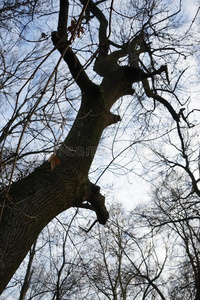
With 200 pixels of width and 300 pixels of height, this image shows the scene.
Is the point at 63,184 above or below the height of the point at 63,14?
below

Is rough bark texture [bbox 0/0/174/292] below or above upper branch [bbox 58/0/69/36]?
below

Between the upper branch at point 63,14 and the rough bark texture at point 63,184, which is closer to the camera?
the rough bark texture at point 63,184

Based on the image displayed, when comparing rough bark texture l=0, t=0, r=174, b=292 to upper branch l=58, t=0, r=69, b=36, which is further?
upper branch l=58, t=0, r=69, b=36

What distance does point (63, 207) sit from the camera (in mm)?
2447

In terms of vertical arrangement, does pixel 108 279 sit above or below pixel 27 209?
above

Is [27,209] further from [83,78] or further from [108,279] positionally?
[108,279]

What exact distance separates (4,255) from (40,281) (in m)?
7.84

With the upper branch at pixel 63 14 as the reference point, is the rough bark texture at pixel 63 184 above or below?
below

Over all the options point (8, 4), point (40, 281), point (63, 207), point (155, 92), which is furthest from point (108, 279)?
point (8, 4)

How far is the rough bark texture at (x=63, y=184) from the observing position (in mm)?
1949

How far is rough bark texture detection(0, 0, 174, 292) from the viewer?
1949 millimetres

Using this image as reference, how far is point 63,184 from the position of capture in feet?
7.83

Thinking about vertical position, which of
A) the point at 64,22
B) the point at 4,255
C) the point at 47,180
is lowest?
the point at 4,255

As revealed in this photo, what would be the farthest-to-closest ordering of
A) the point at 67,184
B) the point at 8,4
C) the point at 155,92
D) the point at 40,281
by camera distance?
the point at 40,281, the point at 155,92, the point at 8,4, the point at 67,184
